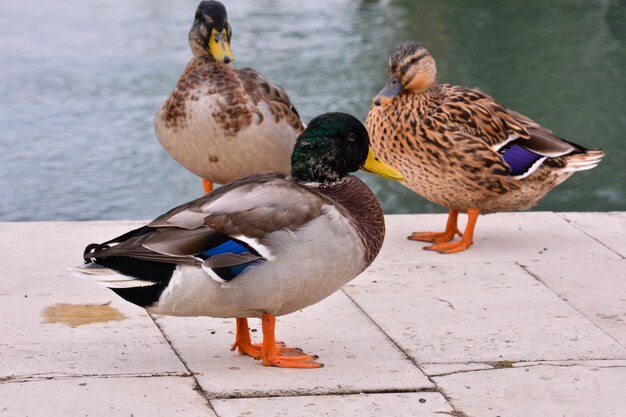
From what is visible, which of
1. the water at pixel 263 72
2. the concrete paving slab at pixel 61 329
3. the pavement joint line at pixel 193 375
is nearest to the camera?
the pavement joint line at pixel 193 375

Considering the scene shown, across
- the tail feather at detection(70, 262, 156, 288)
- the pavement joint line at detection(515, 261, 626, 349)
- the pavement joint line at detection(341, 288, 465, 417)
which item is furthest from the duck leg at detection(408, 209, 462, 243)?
the tail feather at detection(70, 262, 156, 288)

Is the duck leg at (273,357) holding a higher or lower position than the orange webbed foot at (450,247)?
higher

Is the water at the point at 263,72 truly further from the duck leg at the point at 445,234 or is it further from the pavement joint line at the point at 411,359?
the pavement joint line at the point at 411,359

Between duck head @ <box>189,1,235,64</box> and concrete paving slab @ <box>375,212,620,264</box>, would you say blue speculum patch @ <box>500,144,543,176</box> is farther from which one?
duck head @ <box>189,1,235,64</box>

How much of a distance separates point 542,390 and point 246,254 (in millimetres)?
1143

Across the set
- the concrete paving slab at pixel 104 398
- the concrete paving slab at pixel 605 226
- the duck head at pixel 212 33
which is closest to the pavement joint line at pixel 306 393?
the concrete paving slab at pixel 104 398

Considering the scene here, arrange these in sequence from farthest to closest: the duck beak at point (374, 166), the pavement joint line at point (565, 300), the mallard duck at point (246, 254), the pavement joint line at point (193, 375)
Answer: the pavement joint line at point (565, 300) → the duck beak at point (374, 166) → the mallard duck at point (246, 254) → the pavement joint line at point (193, 375)

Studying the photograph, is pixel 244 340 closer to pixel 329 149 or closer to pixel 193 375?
pixel 193 375

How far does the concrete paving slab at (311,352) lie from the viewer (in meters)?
4.25

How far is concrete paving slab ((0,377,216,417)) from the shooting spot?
13.0ft

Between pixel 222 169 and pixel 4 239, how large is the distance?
114 cm

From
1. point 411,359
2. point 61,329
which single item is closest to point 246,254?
point 411,359

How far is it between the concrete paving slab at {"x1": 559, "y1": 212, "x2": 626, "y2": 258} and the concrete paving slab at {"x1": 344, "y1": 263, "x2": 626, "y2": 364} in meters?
0.72

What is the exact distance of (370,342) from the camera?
477 centimetres
